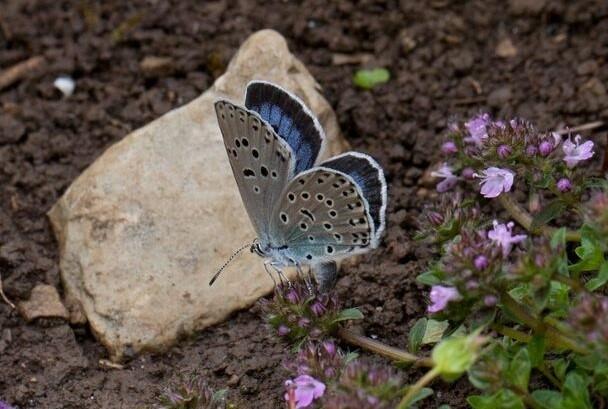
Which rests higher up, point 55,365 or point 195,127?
point 195,127

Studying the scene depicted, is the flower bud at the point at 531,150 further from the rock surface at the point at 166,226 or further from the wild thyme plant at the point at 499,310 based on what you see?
the rock surface at the point at 166,226

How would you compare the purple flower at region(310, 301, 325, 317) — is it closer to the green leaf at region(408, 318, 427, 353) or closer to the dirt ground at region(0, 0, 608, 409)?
the green leaf at region(408, 318, 427, 353)

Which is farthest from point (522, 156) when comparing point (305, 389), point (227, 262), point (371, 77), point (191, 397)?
point (371, 77)

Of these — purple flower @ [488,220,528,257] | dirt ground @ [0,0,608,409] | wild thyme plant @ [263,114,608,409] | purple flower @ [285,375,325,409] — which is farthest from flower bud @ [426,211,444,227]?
purple flower @ [285,375,325,409]

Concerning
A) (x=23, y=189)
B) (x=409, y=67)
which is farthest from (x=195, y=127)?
(x=409, y=67)

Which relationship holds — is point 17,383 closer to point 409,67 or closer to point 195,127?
point 195,127
